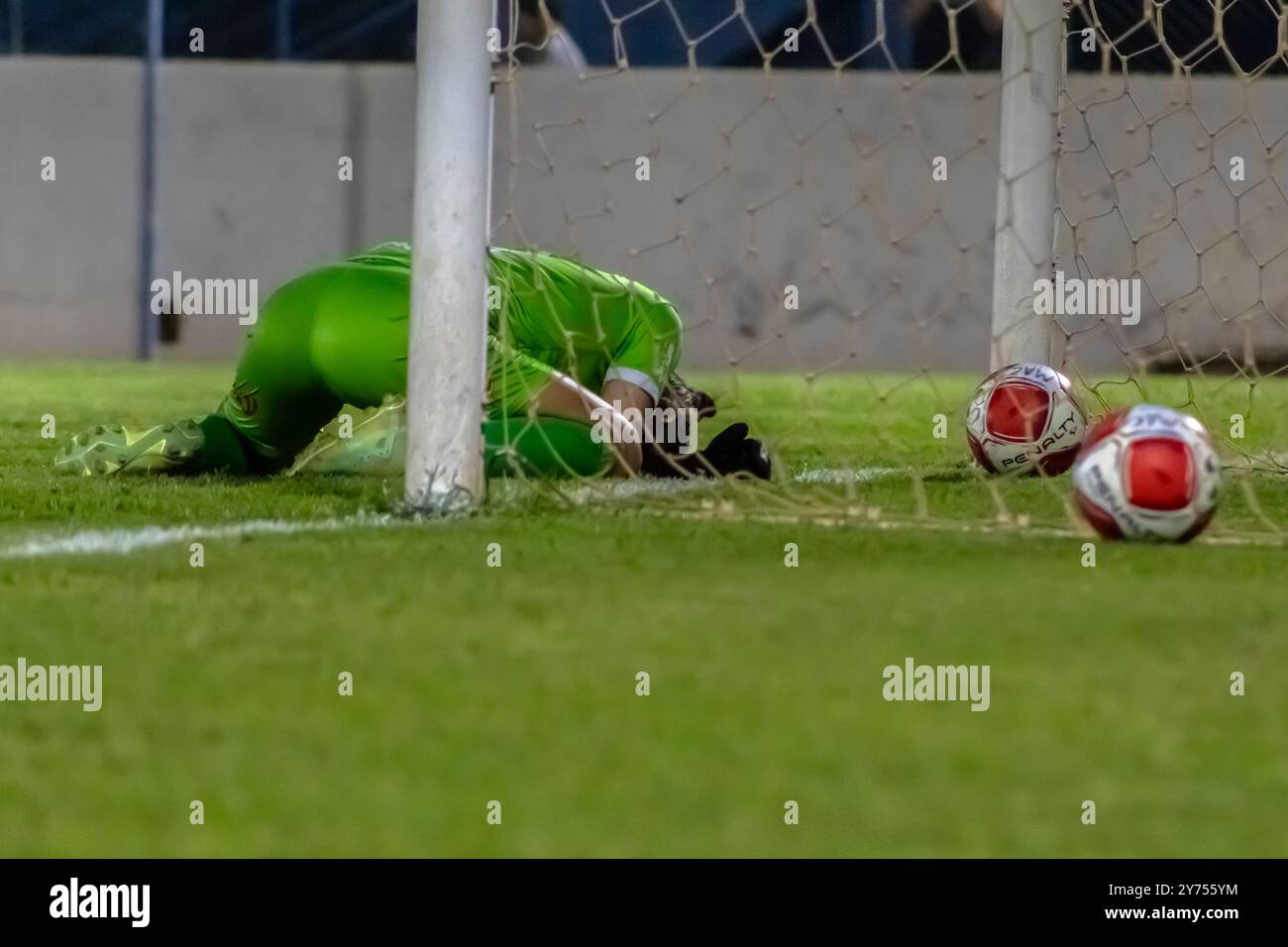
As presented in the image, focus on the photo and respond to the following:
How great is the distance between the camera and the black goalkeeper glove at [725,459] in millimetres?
4027

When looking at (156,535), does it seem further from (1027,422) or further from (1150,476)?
(1027,422)

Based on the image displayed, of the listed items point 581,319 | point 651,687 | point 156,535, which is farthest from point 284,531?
point 651,687

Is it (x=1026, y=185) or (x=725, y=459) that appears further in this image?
(x=1026, y=185)

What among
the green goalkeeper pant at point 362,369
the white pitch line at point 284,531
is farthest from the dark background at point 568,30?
the white pitch line at point 284,531

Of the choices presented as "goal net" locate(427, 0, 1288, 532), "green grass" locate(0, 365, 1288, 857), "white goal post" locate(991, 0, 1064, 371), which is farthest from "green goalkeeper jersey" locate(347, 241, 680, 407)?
"goal net" locate(427, 0, 1288, 532)

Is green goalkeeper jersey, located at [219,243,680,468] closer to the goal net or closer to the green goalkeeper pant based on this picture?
the green goalkeeper pant

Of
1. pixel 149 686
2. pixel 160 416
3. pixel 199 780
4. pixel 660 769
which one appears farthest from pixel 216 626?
pixel 160 416

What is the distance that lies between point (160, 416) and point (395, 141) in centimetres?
547

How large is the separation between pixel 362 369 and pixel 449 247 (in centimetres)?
50

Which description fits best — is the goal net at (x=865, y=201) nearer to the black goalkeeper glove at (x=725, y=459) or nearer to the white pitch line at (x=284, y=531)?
the black goalkeeper glove at (x=725, y=459)

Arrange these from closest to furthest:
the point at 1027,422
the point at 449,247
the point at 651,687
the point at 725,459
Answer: the point at 651,687, the point at 449,247, the point at 725,459, the point at 1027,422

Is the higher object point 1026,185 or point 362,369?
point 1026,185

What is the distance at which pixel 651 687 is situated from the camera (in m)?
2.09
